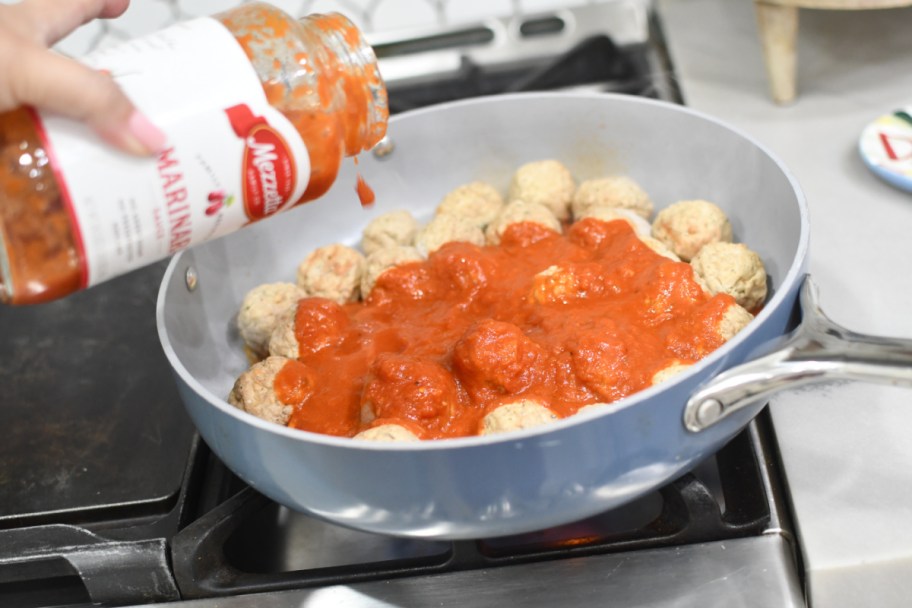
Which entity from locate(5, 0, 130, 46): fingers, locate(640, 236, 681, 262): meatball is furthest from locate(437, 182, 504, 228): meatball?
locate(5, 0, 130, 46): fingers

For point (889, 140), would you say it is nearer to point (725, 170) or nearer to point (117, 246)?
point (725, 170)

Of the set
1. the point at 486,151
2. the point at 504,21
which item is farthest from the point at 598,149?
the point at 504,21

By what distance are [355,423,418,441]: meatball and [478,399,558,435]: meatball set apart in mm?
72

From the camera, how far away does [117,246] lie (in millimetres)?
731

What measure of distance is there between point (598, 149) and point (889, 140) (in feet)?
1.37

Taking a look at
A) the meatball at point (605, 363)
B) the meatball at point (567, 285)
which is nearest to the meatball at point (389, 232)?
the meatball at point (567, 285)

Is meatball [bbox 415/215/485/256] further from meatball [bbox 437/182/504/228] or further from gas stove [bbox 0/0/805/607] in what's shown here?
gas stove [bbox 0/0/805/607]

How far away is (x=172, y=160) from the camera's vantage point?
72 centimetres

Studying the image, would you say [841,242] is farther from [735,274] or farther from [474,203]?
[474,203]

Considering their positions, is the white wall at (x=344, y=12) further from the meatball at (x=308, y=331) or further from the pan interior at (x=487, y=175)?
the meatball at (x=308, y=331)

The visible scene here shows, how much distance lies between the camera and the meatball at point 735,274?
3.47ft

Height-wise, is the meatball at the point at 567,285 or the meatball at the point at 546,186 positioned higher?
the meatball at the point at 567,285

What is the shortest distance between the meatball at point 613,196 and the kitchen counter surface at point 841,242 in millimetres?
227

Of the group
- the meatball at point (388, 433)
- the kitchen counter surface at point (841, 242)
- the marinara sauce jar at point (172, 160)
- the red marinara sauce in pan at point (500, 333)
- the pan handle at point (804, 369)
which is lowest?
the kitchen counter surface at point (841, 242)
